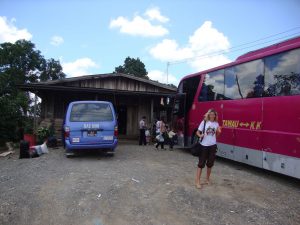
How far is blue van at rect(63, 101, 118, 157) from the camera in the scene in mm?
11125

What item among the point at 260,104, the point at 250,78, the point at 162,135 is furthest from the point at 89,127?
the point at 260,104

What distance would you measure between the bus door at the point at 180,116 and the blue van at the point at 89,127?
3723 millimetres

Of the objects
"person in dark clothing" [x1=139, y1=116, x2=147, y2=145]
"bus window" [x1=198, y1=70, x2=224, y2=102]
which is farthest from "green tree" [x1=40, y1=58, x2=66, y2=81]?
"bus window" [x1=198, y1=70, x2=224, y2=102]

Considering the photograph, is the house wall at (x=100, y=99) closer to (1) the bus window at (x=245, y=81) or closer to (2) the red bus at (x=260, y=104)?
(2) the red bus at (x=260, y=104)

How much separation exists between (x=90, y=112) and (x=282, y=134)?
6356 mm

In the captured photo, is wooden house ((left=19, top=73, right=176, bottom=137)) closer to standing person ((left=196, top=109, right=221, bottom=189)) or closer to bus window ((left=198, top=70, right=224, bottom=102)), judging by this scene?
bus window ((left=198, top=70, right=224, bottom=102))

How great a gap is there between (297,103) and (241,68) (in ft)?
9.29

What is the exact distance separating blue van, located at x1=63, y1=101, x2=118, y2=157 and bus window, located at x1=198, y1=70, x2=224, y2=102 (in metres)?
3.49

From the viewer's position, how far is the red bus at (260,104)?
26.2 feet

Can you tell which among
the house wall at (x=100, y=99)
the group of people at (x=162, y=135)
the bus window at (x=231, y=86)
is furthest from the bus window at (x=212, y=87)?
the house wall at (x=100, y=99)

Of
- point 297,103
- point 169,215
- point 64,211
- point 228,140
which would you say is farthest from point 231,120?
point 64,211

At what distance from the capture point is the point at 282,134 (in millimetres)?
8242

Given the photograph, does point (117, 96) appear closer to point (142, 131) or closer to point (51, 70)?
point (142, 131)

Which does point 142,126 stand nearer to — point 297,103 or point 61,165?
point 61,165
